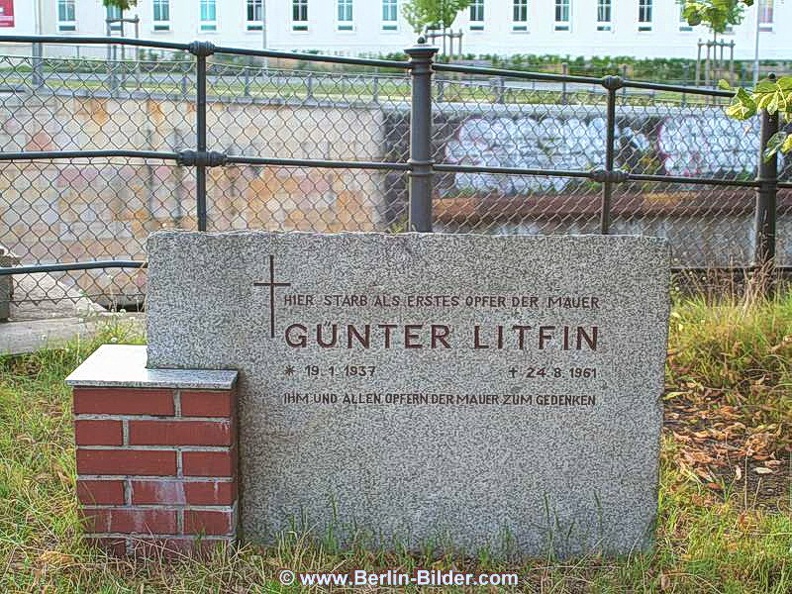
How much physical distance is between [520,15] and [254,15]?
1003cm

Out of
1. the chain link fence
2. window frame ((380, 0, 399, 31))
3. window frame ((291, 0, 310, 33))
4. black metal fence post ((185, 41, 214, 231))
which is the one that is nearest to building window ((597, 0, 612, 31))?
window frame ((380, 0, 399, 31))

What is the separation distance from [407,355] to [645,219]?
12.8m

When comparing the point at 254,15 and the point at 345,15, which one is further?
the point at 254,15

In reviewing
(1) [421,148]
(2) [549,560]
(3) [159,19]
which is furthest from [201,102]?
(3) [159,19]

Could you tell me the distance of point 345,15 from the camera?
42500mm

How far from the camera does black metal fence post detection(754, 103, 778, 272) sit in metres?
6.48

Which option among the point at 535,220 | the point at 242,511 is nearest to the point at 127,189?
the point at 535,220

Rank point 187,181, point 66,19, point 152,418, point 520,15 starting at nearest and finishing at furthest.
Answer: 1. point 152,418
2. point 187,181
3. point 66,19
4. point 520,15

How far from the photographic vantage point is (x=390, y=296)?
317 cm

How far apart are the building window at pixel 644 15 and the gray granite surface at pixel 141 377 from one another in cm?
4199

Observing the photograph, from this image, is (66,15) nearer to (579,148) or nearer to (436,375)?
(579,148)

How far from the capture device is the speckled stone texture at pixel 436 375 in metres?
3.15

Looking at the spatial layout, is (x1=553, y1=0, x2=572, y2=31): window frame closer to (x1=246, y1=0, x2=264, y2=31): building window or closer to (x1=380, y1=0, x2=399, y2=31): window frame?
(x1=380, y1=0, x2=399, y2=31): window frame

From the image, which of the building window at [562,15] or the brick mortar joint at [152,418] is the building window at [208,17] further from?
the brick mortar joint at [152,418]
